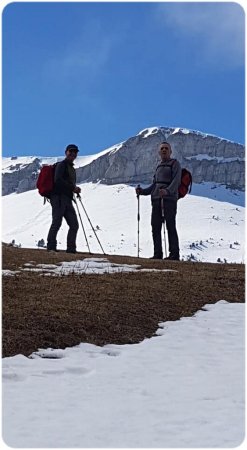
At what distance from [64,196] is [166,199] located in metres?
2.79

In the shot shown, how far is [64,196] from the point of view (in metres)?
15.0

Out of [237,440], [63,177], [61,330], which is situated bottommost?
[237,440]

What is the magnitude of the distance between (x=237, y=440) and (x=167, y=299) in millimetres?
4888

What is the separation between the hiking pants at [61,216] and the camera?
1477 cm

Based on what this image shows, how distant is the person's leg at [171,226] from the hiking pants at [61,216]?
2565mm

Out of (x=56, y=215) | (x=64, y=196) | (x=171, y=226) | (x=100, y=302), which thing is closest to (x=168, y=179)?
(x=171, y=226)

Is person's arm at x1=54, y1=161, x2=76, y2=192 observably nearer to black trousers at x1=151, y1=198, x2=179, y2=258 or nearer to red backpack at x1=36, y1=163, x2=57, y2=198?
red backpack at x1=36, y1=163, x2=57, y2=198

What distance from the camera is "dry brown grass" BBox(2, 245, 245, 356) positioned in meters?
6.71

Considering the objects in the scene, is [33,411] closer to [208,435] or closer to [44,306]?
[208,435]

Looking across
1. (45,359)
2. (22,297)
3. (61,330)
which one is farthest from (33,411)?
(22,297)

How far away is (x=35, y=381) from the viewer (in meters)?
5.26

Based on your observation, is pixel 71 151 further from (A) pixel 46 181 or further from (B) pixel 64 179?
(A) pixel 46 181

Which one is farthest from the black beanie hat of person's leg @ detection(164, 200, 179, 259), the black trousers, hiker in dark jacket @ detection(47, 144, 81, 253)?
person's leg @ detection(164, 200, 179, 259)

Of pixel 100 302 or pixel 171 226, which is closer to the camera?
pixel 100 302
